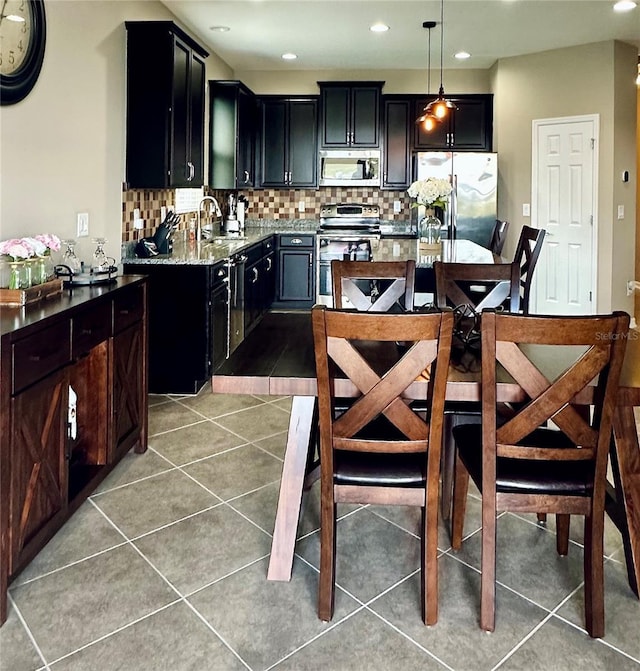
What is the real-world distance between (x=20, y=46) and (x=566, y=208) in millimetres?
5383

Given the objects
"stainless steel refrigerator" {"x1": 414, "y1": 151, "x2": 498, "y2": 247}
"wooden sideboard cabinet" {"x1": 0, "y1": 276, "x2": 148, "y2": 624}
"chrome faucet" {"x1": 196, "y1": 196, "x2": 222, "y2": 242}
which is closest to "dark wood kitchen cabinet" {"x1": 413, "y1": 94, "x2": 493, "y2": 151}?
"stainless steel refrigerator" {"x1": 414, "y1": 151, "x2": 498, "y2": 247}

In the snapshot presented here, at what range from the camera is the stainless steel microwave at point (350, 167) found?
7.32 metres

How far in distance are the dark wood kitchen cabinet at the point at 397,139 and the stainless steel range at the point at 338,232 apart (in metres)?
0.51

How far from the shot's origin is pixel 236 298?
5.22 m

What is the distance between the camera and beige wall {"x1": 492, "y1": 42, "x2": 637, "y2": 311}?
613 centimetres

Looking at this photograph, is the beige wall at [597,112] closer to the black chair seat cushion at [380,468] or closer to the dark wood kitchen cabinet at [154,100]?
the dark wood kitchen cabinet at [154,100]

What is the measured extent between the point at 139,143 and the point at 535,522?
3288 mm

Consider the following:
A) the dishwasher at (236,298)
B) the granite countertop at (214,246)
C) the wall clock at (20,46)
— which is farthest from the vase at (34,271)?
the dishwasher at (236,298)

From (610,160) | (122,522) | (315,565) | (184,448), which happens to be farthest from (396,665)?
(610,160)

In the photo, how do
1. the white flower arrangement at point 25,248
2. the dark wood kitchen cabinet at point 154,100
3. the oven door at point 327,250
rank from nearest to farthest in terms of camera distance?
the white flower arrangement at point 25,248 < the dark wood kitchen cabinet at point 154,100 < the oven door at point 327,250

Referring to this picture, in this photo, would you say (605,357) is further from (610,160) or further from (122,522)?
(610,160)

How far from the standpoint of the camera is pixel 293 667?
5.88 ft

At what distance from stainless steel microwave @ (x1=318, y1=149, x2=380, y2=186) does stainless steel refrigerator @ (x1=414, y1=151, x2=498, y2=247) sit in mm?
791

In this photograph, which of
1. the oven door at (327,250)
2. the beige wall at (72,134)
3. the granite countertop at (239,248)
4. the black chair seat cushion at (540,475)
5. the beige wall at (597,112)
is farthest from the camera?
the oven door at (327,250)
